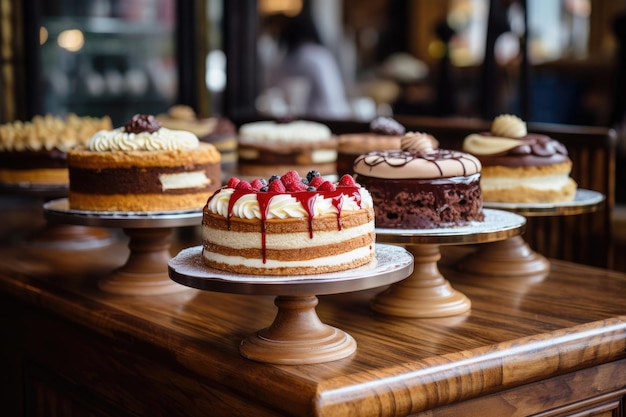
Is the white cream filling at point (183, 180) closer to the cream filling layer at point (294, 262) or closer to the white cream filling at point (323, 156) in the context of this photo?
the cream filling layer at point (294, 262)

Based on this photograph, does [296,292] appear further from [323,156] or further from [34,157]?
[323,156]

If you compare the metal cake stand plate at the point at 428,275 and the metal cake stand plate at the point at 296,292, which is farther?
the metal cake stand plate at the point at 428,275

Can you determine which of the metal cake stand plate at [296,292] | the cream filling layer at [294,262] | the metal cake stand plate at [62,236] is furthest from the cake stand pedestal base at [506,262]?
the metal cake stand plate at [62,236]

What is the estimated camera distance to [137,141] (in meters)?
2.37

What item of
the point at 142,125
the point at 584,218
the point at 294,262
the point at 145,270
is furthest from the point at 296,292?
the point at 584,218

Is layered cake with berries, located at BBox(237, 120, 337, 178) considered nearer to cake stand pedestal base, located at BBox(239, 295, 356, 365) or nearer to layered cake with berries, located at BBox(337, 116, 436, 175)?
layered cake with berries, located at BBox(337, 116, 436, 175)

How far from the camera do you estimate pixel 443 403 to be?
5.48 feet

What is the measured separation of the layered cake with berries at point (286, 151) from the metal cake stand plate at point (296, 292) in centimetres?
150

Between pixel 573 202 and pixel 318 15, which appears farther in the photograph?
pixel 318 15

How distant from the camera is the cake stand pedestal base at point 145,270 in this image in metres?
2.31

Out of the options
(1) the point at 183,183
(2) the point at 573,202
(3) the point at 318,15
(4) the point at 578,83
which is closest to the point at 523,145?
(2) the point at 573,202

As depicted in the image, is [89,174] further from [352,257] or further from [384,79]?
[384,79]

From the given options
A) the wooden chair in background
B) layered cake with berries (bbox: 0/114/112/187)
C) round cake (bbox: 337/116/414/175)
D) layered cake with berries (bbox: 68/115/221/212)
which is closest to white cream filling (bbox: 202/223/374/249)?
layered cake with berries (bbox: 68/115/221/212)

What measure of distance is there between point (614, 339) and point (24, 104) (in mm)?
3369
